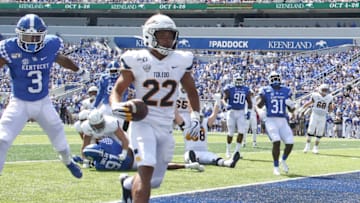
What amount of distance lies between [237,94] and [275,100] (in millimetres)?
3259

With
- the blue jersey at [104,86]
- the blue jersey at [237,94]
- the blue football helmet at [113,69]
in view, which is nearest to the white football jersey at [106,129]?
the blue jersey at [104,86]

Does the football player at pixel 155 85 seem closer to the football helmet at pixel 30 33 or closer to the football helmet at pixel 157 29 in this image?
the football helmet at pixel 157 29

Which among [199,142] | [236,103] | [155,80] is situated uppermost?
[155,80]

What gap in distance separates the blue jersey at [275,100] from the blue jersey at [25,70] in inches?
200

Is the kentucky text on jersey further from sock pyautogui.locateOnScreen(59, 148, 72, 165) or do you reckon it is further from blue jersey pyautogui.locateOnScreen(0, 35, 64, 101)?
sock pyautogui.locateOnScreen(59, 148, 72, 165)

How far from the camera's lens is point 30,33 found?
740 cm

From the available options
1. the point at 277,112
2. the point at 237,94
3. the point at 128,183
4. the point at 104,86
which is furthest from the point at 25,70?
the point at 237,94

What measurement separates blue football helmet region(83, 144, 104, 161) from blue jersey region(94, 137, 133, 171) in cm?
5

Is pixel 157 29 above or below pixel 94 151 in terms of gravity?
above

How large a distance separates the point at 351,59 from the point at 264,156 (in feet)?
73.1

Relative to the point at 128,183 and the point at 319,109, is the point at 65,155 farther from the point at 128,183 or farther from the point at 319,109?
the point at 319,109

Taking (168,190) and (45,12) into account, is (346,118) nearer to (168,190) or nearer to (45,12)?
(168,190)

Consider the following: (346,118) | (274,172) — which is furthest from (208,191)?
(346,118)

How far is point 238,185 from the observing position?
30.3 feet
